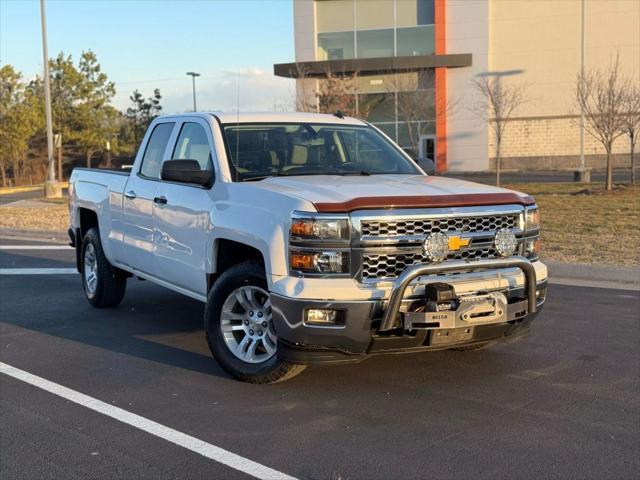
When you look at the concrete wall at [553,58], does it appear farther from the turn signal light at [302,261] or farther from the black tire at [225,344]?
the turn signal light at [302,261]

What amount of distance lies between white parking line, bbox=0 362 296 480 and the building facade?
118 feet

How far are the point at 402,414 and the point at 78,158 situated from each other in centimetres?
5181

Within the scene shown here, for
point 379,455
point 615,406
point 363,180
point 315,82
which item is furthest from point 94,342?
point 315,82

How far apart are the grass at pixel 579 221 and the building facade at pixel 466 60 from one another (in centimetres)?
1813

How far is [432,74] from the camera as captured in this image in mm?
42000

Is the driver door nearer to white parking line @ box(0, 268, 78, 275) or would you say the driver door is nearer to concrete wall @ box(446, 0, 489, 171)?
white parking line @ box(0, 268, 78, 275)

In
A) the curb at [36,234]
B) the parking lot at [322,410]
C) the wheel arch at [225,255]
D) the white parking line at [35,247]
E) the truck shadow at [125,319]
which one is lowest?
the parking lot at [322,410]

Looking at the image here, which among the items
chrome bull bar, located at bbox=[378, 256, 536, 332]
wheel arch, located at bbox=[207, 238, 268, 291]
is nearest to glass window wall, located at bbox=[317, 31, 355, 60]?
wheel arch, located at bbox=[207, 238, 268, 291]

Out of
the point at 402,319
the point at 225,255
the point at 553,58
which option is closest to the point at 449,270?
the point at 402,319

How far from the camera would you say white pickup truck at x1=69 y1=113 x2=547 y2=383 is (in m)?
4.57

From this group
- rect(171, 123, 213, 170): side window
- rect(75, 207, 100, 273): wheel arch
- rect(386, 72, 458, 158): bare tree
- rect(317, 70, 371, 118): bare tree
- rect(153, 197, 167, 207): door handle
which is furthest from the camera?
rect(386, 72, 458, 158): bare tree

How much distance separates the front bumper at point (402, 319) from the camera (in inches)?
179

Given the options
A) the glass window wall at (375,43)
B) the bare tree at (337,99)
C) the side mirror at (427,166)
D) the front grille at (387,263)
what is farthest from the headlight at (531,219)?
the glass window wall at (375,43)

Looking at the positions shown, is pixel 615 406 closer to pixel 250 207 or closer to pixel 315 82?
pixel 250 207
